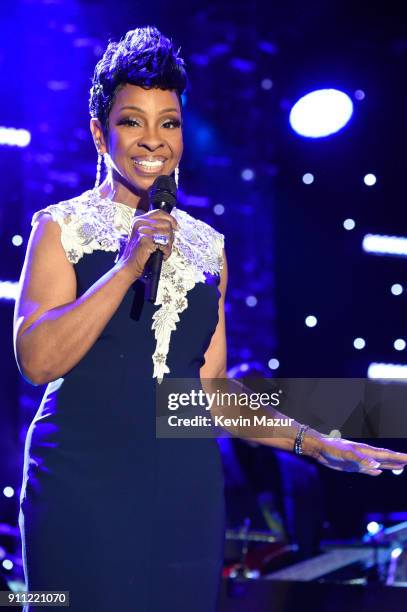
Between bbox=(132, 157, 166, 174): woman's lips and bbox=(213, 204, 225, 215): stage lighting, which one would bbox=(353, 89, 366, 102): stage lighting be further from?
bbox=(132, 157, 166, 174): woman's lips

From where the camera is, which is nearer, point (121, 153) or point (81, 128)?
point (121, 153)

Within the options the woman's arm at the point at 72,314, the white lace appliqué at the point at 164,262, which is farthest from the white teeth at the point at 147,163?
the woman's arm at the point at 72,314

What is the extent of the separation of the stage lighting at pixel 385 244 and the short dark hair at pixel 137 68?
407 cm

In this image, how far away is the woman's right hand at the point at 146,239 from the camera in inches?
57.2

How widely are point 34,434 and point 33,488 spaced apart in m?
0.10

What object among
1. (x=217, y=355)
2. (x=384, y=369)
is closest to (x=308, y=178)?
(x=384, y=369)

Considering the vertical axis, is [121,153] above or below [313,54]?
below

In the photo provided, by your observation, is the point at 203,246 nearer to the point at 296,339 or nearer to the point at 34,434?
the point at 34,434

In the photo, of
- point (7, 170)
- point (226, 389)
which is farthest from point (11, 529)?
point (226, 389)

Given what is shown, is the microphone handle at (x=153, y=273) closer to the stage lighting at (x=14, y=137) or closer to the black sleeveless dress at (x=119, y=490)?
the black sleeveless dress at (x=119, y=490)

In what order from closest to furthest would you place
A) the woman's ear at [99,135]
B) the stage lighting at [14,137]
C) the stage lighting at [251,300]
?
the woman's ear at [99,135]
the stage lighting at [14,137]
the stage lighting at [251,300]

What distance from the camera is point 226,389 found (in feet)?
6.08

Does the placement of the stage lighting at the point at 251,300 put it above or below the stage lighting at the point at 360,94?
below

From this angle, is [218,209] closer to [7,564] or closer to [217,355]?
[7,564]
